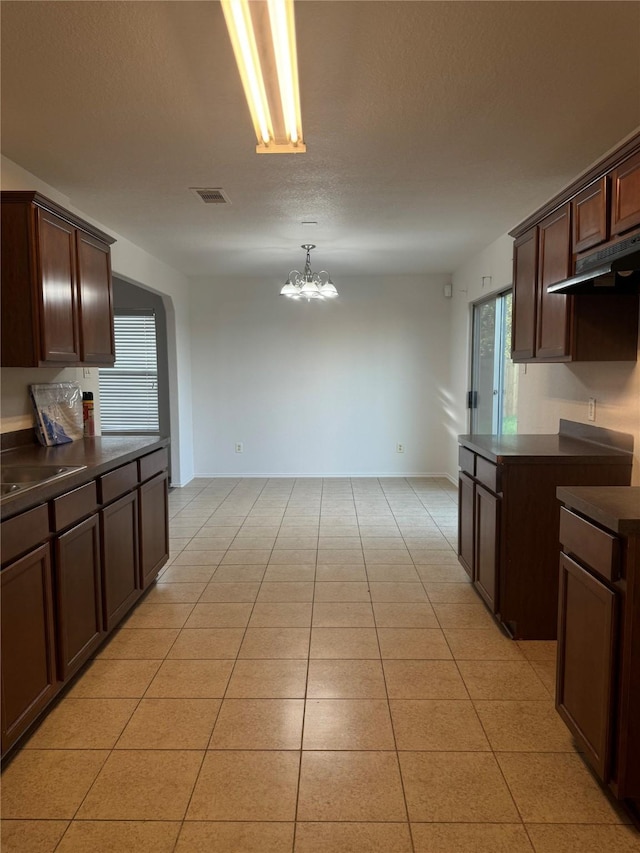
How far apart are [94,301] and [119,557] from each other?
1.53 metres

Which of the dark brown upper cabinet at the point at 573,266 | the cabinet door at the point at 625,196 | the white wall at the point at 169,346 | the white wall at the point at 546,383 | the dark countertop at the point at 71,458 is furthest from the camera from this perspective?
the white wall at the point at 169,346

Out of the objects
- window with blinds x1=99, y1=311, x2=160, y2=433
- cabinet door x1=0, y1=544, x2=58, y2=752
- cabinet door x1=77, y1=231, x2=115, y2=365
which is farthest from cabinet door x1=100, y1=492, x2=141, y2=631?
window with blinds x1=99, y1=311, x2=160, y2=433

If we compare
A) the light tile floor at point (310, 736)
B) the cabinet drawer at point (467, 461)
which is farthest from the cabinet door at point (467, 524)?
the light tile floor at point (310, 736)

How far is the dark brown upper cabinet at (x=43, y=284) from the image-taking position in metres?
2.55

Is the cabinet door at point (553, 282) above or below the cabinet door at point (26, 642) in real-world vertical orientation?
above

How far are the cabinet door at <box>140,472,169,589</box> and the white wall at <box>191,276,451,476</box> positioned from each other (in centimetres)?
326

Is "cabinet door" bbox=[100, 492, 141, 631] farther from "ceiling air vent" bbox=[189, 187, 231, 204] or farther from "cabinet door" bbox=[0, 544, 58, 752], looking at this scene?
"ceiling air vent" bbox=[189, 187, 231, 204]

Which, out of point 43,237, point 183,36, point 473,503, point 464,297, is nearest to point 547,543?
point 473,503

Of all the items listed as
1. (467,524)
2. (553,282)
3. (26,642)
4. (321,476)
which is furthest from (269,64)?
(321,476)

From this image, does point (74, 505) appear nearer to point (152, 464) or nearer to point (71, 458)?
point (71, 458)

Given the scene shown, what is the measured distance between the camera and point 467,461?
3.27 m

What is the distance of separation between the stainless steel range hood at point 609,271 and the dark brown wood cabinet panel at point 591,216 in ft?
0.43

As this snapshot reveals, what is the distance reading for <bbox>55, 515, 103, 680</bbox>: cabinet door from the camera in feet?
7.06

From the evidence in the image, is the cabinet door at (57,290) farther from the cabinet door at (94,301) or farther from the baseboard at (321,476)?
the baseboard at (321,476)
